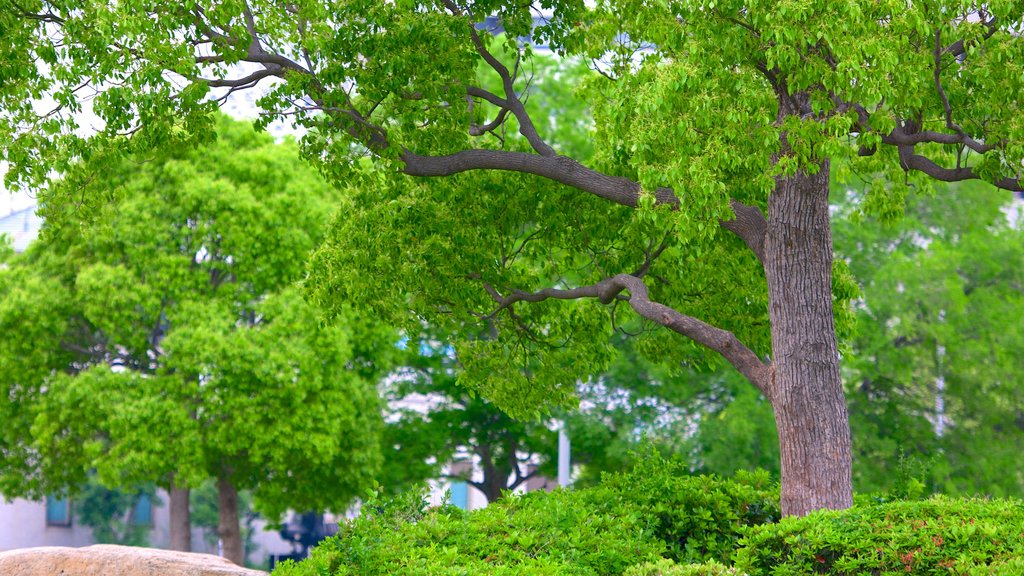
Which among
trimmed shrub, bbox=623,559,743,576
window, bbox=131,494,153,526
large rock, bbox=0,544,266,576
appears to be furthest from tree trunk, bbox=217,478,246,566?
window, bbox=131,494,153,526

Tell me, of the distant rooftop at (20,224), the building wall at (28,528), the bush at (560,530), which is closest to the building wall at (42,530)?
the building wall at (28,528)

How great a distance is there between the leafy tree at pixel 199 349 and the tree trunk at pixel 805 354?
13592mm

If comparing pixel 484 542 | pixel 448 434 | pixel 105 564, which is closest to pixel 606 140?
pixel 484 542

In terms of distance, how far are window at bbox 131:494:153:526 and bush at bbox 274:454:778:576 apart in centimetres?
3743

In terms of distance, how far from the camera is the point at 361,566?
7.98 metres

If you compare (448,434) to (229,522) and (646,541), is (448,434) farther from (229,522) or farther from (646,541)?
(646,541)

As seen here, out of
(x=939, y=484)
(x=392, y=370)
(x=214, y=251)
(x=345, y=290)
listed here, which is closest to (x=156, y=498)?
(x=392, y=370)

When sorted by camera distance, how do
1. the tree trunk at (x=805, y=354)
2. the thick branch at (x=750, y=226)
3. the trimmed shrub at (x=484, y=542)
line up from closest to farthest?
1. the trimmed shrub at (x=484, y=542)
2. the tree trunk at (x=805, y=354)
3. the thick branch at (x=750, y=226)

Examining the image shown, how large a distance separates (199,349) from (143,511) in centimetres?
2630

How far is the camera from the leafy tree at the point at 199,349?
2211 cm

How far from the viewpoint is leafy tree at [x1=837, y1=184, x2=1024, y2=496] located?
77.9 feet

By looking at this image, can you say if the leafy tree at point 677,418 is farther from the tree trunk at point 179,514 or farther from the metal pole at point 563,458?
the tree trunk at point 179,514

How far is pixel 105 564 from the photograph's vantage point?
10164mm

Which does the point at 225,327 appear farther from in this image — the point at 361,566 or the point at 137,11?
the point at 361,566
